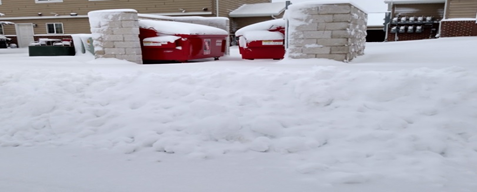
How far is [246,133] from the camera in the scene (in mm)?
2631

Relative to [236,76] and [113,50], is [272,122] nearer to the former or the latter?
[236,76]

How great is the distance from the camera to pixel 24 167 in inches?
84.2

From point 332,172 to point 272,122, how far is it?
2.78ft

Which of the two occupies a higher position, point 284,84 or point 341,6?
point 341,6

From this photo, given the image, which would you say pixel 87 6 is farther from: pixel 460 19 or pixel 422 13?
pixel 460 19

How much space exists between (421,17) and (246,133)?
17097 mm

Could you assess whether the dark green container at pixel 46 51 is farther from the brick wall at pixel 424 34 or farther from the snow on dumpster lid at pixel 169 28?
the brick wall at pixel 424 34

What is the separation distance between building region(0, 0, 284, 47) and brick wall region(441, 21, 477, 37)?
8.41m

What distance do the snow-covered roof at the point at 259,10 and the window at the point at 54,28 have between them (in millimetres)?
11593

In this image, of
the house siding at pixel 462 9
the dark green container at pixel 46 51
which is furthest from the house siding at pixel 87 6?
the house siding at pixel 462 9

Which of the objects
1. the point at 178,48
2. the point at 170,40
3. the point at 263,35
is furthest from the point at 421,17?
the point at 170,40

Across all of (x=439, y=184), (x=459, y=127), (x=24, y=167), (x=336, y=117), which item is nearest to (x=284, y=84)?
(x=336, y=117)

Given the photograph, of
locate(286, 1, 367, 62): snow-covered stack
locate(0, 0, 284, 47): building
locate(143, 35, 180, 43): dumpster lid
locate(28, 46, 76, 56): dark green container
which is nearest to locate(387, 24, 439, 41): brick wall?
locate(0, 0, 284, 47): building

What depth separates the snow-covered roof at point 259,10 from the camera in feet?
57.8
